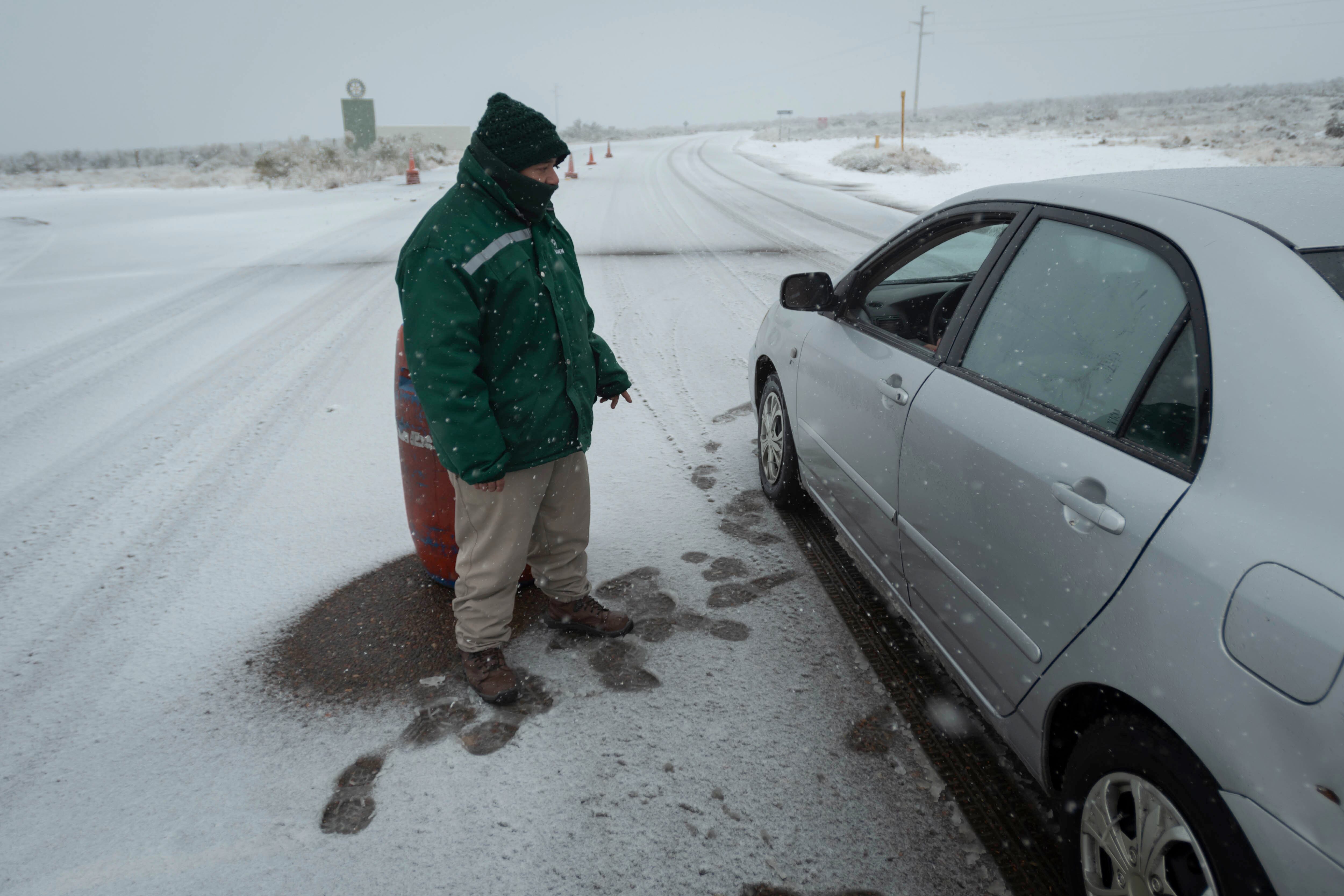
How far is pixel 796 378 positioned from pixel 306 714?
7.62 ft

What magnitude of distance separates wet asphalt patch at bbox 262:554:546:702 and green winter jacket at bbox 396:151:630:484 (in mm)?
870

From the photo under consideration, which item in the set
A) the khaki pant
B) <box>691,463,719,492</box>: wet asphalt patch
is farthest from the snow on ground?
the khaki pant

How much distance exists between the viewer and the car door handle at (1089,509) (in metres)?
1.58

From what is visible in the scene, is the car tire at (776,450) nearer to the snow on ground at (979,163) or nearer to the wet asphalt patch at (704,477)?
the wet asphalt patch at (704,477)

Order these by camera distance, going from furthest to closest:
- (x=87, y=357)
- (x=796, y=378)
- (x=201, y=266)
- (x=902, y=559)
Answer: (x=201, y=266)
(x=87, y=357)
(x=796, y=378)
(x=902, y=559)

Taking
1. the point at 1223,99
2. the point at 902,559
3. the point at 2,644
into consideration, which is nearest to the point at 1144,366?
the point at 902,559

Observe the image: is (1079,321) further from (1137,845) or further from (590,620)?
(590,620)

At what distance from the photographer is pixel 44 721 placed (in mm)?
2674

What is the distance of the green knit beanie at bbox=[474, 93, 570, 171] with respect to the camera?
2346mm

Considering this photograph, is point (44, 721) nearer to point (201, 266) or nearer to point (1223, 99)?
point (201, 266)

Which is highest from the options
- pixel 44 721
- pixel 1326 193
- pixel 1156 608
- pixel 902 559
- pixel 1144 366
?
pixel 1326 193

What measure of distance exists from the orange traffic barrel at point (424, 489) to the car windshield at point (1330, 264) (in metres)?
2.39

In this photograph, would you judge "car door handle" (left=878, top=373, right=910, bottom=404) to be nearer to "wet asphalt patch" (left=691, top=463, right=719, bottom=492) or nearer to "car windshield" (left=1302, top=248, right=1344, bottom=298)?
"car windshield" (left=1302, top=248, right=1344, bottom=298)

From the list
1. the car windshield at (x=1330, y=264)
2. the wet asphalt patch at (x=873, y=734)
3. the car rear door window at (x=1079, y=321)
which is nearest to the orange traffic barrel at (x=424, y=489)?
the wet asphalt patch at (x=873, y=734)
